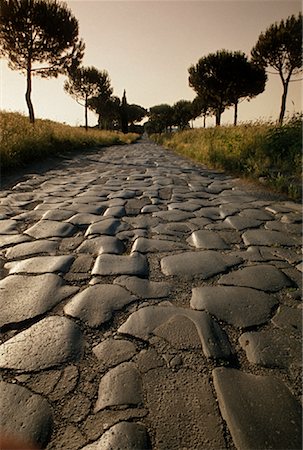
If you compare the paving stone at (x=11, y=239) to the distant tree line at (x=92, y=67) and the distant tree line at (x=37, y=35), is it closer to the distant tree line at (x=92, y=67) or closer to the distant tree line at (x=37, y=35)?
the distant tree line at (x=92, y=67)

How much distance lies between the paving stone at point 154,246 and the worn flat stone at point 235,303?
67 cm

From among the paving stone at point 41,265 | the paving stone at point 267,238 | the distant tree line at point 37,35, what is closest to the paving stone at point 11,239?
the paving stone at point 41,265

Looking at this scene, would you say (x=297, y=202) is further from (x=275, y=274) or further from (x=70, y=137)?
(x=70, y=137)

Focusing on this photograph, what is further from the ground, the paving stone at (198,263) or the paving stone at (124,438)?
the paving stone at (198,263)

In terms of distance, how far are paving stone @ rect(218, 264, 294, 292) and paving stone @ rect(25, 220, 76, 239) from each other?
5.19 ft

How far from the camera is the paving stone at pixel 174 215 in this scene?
10.8 feet

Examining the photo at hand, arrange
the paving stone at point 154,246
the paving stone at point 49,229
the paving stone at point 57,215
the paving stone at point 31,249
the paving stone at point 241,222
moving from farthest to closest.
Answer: the paving stone at point 57,215 → the paving stone at point 241,222 → the paving stone at point 49,229 → the paving stone at point 154,246 → the paving stone at point 31,249

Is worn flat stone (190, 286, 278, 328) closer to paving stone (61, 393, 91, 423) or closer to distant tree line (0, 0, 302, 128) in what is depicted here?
paving stone (61, 393, 91, 423)

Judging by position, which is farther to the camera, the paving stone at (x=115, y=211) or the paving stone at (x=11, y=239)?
the paving stone at (x=115, y=211)

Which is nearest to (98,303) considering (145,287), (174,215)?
(145,287)

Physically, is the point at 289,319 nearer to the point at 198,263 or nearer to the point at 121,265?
the point at 198,263

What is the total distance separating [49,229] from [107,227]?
574 millimetres

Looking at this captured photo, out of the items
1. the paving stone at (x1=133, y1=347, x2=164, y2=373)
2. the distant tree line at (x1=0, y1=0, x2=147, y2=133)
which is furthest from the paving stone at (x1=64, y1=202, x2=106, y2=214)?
the distant tree line at (x1=0, y1=0, x2=147, y2=133)

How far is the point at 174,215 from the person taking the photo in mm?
3430
